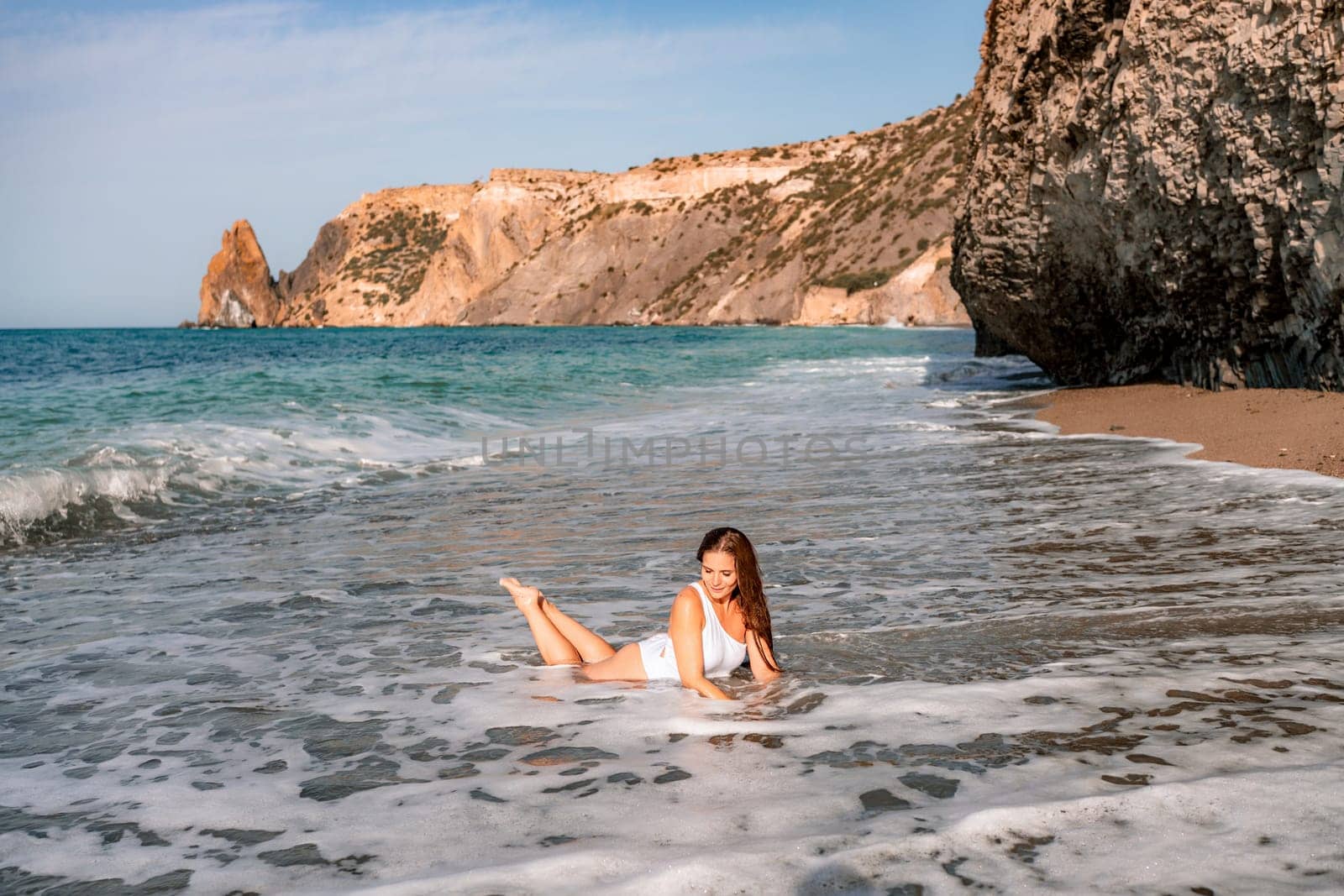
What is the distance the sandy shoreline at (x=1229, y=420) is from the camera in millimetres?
8891

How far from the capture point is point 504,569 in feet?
23.7

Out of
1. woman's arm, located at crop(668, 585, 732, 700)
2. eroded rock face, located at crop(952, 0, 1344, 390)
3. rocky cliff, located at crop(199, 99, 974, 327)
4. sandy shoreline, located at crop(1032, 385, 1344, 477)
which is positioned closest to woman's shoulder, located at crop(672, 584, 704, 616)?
woman's arm, located at crop(668, 585, 732, 700)

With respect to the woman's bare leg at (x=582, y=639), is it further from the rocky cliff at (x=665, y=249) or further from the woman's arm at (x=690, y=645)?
the rocky cliff at (x=665, y=249)

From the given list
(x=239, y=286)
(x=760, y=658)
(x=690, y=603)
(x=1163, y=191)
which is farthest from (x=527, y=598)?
(x=239, y=286)

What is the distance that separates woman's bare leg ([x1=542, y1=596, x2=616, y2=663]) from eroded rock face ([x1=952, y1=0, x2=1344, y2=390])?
7.99 meters

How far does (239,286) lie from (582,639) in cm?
18704

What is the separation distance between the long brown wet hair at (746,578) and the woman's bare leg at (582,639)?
0.70 metres

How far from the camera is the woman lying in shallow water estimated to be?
185 inches

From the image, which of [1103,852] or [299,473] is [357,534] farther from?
[1103,852]

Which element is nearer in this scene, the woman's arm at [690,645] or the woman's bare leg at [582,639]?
the woman's arm at [690,645]

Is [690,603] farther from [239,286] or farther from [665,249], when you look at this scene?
[239,286]

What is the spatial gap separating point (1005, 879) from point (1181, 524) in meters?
5.03

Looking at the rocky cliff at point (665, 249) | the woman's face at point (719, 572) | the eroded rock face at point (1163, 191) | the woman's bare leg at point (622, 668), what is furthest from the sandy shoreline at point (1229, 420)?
the rocky cliff at point (665, 249)

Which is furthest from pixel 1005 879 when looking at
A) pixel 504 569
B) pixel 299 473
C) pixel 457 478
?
pixel 299 473
